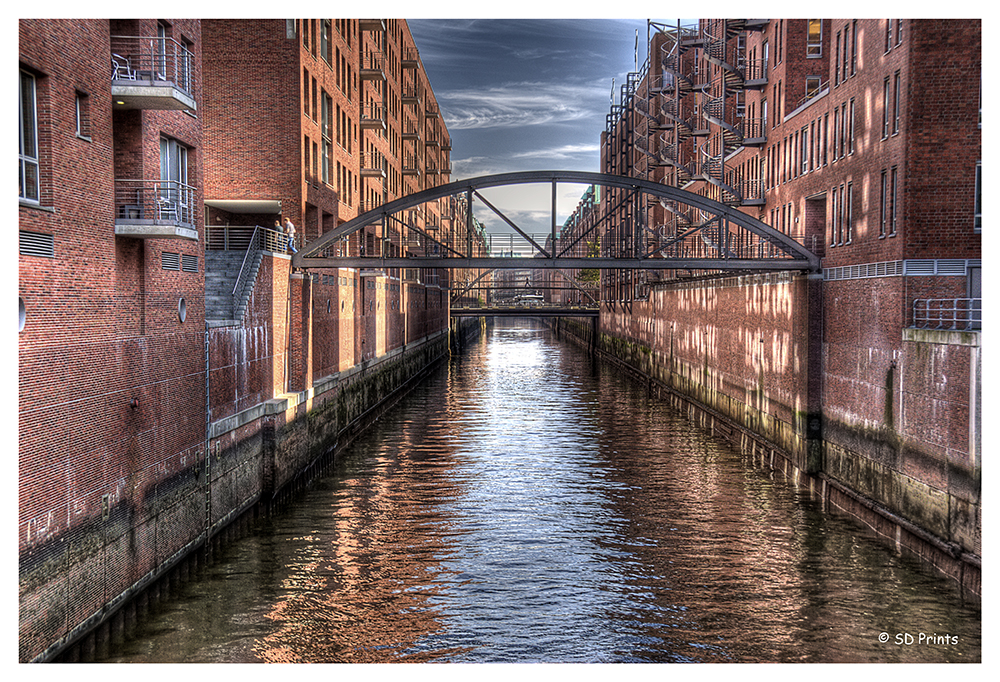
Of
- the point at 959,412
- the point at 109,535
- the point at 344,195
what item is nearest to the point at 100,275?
the point at 109,535

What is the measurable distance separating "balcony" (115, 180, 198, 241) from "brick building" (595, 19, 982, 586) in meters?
13.6

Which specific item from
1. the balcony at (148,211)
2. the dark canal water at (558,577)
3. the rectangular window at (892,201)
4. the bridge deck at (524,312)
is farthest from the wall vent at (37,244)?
the bridge deck at (524,312)

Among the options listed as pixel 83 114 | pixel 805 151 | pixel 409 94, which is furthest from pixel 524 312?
pixel 83 114

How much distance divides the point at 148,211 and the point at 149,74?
2448mm

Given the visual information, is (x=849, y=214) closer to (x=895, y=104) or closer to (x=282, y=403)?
(x=895, y=104)

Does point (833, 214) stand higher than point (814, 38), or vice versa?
point (814, 38)

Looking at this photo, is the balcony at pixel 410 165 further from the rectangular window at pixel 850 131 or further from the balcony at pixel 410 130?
the rectangular window at pixel 850 131

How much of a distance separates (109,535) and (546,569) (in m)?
7.43

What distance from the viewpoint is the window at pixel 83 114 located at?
43.1ft

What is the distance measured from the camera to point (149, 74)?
50.9ft

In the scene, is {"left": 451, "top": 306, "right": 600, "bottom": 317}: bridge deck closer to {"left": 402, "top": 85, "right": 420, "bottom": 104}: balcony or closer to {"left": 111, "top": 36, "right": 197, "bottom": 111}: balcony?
{"left": 402, "top": 85, "right": 420, "bottom": 104}: balcony

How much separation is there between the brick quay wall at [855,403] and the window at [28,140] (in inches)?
581

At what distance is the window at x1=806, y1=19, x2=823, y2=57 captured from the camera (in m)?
34.2

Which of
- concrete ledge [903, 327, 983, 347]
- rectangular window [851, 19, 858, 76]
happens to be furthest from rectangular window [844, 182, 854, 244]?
concrete ledge [903, 327, 983, 347]
